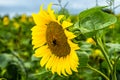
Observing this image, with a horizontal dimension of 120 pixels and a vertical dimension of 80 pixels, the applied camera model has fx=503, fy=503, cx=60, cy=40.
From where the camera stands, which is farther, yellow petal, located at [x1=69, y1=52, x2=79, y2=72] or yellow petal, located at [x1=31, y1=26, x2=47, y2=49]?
yellow petal, located at [x1=31, y1=26, x2=47, y2=49]

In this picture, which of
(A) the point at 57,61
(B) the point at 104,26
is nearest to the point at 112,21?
(B) the point at 104,26

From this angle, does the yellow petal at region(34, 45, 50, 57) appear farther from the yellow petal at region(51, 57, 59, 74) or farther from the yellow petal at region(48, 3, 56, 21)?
the yellow petal at region(48, 3, 56, 21)

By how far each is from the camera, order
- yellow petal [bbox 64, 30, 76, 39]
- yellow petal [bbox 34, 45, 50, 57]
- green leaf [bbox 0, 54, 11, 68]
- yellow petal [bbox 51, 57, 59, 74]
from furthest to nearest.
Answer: green leaf [bbox 0, 54, 11, 68], yellow petal [bbox 34, 45, 50, 57], yellow petal [bbox 51, 57, 59, 74], yellow petal [bbox 64, 30, 76, 39]

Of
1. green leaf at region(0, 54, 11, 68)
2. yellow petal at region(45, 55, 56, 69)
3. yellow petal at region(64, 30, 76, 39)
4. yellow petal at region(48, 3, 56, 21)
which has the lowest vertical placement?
green leaf at region(0, 54, 11, 68)

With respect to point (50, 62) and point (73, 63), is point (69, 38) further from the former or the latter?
point (50, 62)

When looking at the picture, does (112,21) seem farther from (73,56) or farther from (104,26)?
(73,56)

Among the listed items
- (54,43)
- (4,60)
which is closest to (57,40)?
(54,43)

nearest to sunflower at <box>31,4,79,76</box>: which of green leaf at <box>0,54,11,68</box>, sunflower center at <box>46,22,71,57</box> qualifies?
sunflower center at <box>46,22,71,57</box>
